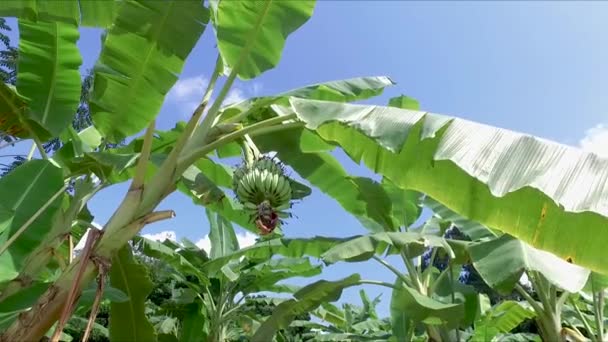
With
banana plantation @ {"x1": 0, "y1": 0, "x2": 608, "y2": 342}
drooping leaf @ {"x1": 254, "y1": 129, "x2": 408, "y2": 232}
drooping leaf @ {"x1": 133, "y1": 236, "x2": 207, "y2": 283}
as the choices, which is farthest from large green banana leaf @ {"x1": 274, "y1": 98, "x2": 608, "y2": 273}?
drooping leaf @ {"x1": 133, "y1": 236, "x2": 207, "y2": 283}

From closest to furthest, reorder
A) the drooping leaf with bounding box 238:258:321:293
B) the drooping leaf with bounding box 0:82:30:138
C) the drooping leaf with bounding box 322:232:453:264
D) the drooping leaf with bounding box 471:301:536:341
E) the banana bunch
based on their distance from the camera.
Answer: the banana bunch
the drooping leaf with bounding box 0:82:30:138
the drooping leaf with bounding box 322:232:453:264
the drooping leaf with bounding box 471:301:536:341
the drooping leaf with bounding box 238:258:321:293

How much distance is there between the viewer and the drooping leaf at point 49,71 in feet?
8.32

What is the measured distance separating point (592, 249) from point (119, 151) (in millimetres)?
2166

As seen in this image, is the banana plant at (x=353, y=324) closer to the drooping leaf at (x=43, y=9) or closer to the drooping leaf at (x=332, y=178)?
the drooping leaf at (x=332, y=178)

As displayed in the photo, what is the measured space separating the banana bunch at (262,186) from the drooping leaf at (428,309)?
1.08 m

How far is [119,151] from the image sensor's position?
9.23ft

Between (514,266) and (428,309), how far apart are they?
1.58 feet

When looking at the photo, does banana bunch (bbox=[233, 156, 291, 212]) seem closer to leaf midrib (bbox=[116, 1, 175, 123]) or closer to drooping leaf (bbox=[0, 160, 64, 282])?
leaf midrib (bbox=[116, 1, 175, 123])

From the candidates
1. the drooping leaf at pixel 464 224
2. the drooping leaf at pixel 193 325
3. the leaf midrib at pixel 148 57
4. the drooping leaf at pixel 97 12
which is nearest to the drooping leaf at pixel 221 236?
the drooping leaf at pixel 193 325

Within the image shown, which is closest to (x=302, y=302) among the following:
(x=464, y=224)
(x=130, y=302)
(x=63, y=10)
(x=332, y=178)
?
(x=332, y=178)

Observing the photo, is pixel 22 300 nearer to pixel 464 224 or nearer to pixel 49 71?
pixel 49 71

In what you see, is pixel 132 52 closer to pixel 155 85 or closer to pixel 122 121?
pixel 155 85

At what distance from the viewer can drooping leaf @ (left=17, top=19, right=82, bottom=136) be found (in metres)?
2.54

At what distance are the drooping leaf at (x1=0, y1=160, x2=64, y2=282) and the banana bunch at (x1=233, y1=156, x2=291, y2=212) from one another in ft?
2.58
